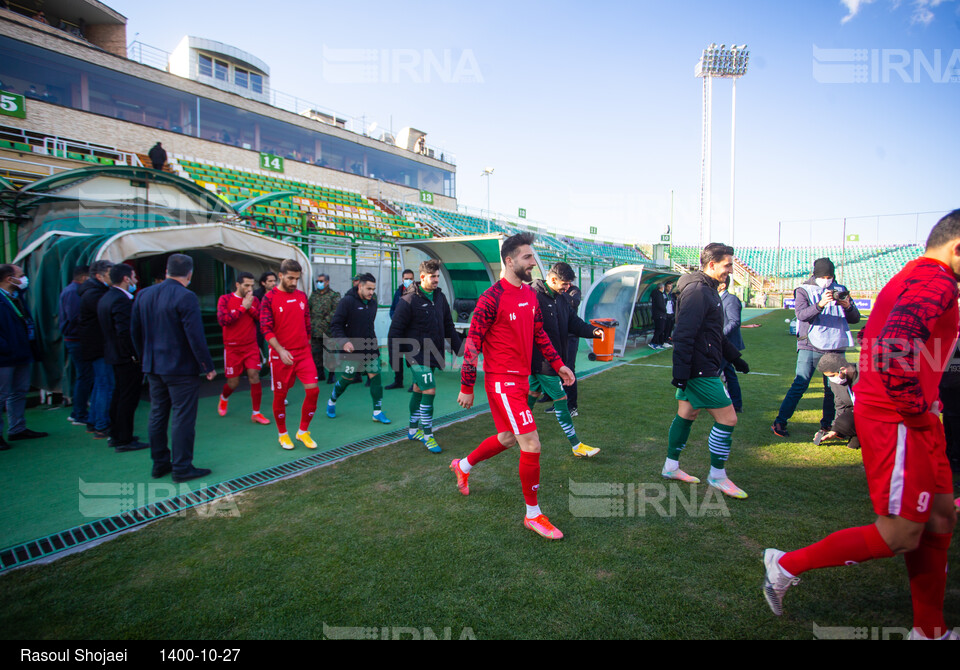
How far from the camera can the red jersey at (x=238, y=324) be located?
6.27m

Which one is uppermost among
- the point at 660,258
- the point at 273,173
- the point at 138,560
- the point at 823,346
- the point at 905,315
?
the point at 273,173

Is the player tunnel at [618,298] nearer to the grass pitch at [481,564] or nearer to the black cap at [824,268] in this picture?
the black cap at [824,268]

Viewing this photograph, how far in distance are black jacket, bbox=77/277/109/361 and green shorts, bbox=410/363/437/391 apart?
147 inches

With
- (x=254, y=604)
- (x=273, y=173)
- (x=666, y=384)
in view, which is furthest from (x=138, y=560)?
(x=273, y=173)

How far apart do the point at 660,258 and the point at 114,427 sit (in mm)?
31023

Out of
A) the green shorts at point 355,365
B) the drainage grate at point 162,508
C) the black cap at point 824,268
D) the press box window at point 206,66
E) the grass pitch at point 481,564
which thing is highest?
the press box window at point 206,66

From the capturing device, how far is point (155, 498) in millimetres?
3914

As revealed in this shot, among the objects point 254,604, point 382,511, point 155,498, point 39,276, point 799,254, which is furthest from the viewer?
point 799,254

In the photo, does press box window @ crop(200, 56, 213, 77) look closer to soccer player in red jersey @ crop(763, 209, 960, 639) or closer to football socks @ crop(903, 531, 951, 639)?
soccer player in red jersey @ crop(763, 209, 960, 639)

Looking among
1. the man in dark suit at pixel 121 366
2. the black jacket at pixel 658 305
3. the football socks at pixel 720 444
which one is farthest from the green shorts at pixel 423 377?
the black jacket at pixel 658 305

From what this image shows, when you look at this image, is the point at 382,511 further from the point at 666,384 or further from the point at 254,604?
the point at 666,384

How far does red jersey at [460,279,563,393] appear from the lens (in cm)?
338

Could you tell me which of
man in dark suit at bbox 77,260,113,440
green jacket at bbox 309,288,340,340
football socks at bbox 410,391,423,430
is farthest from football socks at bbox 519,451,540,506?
green jacket at bbox 309,288,340,340

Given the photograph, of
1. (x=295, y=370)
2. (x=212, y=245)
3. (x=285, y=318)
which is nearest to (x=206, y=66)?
(x=212, y=245)
